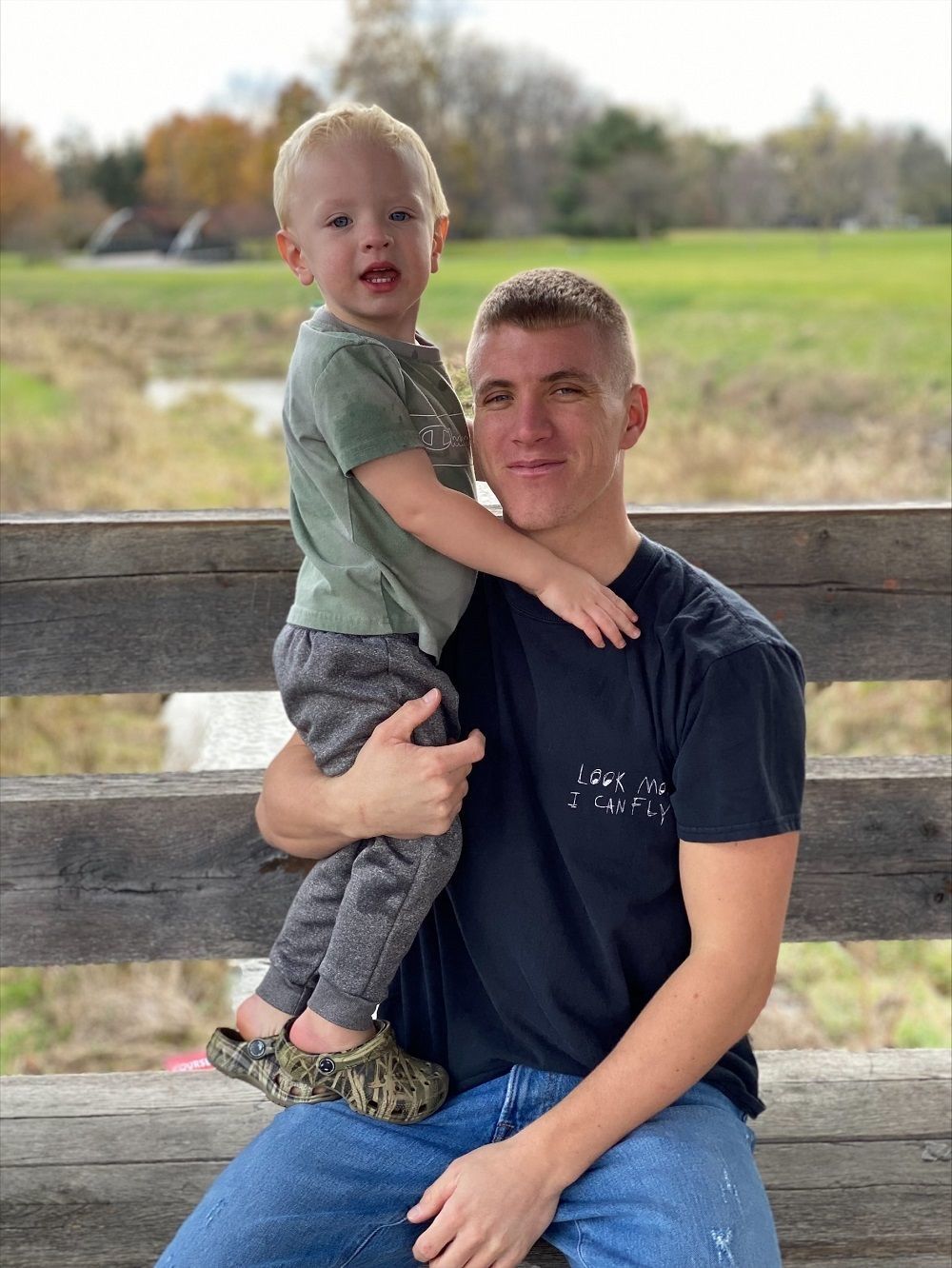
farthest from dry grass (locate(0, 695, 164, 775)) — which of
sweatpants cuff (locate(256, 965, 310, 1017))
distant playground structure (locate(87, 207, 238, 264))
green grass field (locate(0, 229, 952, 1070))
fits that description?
distant playground structure (locate(87, 207, 238, 264))

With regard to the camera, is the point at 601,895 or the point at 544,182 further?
the point at 544,182

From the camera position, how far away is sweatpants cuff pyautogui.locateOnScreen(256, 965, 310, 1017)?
169 centimetres

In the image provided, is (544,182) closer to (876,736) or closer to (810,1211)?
(876,736)

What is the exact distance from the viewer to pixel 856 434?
13.9 meters

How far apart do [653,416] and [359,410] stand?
43.5 ft

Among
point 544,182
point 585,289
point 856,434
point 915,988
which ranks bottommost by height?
point 915,988

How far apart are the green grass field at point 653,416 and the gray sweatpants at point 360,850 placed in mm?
472

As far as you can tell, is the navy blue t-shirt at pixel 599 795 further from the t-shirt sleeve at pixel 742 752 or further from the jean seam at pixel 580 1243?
the jean seam at pixel 580 1243

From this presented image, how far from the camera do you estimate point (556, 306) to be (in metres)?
1.57

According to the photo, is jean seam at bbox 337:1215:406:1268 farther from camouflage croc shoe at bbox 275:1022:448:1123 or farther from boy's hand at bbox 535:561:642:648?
boy's hand at bbox 535:561:642:648

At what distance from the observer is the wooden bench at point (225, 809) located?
75.4 inches

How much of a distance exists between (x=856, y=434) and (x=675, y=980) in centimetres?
1333

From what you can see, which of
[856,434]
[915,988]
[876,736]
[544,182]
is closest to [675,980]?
[915,988]

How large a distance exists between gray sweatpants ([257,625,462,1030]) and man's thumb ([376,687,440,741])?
0.10ft
